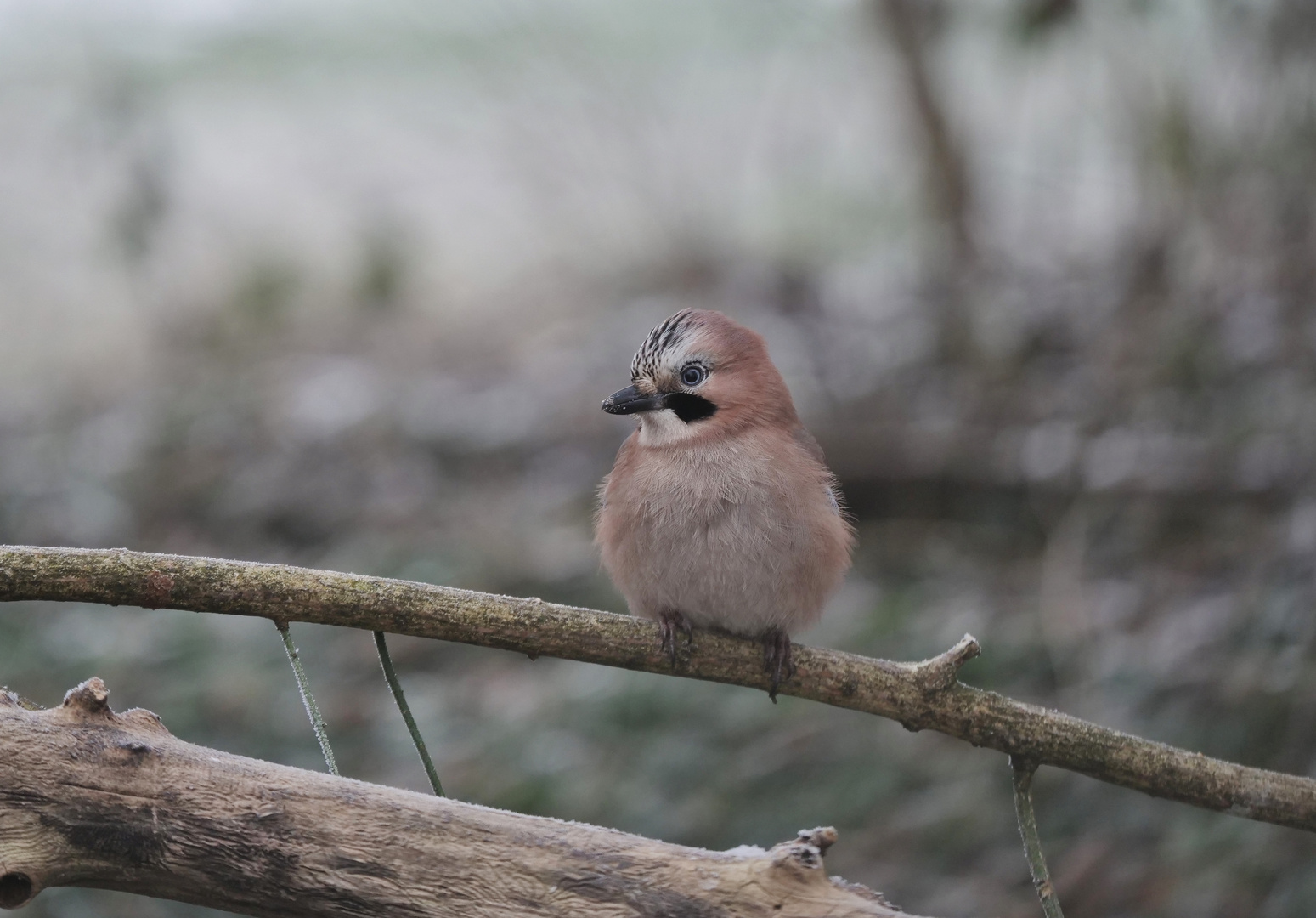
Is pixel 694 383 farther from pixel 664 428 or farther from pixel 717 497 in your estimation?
pixel 717 497

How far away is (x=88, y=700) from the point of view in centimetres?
196

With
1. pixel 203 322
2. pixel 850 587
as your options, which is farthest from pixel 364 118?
pixel 850 587

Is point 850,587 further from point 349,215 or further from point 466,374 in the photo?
point 349,215

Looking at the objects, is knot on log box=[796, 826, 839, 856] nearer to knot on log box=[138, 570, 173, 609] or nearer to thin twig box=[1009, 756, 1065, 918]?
thin twig box=[1009, 756, 1065, 918]

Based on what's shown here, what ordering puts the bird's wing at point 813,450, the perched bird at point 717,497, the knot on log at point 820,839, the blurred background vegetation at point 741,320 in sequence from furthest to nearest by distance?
the blurred background vegetation at point 741,320
the bird's wing at point 813,450
the perched bird at point 717,497
the knot on log at point 820,839

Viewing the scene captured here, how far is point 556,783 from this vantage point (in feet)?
14.9

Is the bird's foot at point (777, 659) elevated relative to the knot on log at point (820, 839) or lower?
elevated

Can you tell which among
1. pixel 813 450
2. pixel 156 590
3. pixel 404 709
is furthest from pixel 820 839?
pixel 813 450

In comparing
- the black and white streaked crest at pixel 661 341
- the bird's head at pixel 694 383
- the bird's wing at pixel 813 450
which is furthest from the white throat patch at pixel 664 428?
the bird's wing at pixel 813 450

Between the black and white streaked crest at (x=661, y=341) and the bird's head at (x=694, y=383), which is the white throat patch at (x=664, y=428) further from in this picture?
the black and white streaked crest at (x=661, y=341)

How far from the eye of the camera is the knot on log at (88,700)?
1952mm

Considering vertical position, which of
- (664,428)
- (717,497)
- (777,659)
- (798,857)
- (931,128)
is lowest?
(798,857)

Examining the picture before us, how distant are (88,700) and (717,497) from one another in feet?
5.15

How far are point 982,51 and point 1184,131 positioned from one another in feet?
7.52
